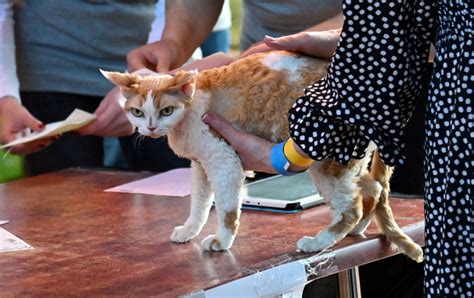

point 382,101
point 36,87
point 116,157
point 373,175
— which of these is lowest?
point 116,157

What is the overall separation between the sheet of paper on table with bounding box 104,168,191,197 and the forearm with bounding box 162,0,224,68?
0.95 feet

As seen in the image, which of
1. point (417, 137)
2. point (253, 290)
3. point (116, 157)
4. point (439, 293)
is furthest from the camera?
point (116, 157)

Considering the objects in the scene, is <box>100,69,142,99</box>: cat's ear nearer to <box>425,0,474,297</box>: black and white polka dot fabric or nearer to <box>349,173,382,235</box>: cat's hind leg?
<box>349,173,382,235</box>: cat's hind leg

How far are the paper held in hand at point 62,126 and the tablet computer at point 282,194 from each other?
488mm

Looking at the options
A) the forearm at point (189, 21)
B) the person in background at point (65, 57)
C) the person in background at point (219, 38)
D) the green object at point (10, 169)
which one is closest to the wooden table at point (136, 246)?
the forearm at point (189, 21)

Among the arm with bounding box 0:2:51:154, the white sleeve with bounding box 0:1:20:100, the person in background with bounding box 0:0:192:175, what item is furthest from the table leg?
the white sleeve with bounding box 0:1:20:100

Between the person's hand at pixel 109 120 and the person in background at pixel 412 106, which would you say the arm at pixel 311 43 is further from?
the person's hand at pixel 109 120

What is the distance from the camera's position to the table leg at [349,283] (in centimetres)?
158

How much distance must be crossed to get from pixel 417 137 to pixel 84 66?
1.01 meters

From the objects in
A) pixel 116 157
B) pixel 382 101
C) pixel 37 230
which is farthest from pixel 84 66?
pixel 382 101

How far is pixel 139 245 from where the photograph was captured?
1630mm

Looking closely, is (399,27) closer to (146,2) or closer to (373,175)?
(373,175)

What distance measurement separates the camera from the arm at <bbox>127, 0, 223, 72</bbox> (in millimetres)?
2004

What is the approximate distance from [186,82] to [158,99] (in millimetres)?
53
